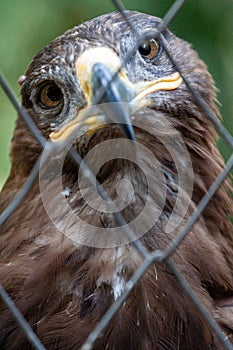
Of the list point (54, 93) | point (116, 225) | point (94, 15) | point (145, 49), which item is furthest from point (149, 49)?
point (94, 15)

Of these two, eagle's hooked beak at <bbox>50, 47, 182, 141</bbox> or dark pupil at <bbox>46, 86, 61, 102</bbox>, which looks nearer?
eagle's hooked beak at <bbox>50, 47, 182, 141</bbox>

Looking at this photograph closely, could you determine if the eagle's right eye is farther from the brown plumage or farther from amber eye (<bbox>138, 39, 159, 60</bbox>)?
amber eye (<bbox>138, 39, 159, 60</bbox>)

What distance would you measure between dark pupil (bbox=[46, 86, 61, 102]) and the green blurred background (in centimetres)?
131

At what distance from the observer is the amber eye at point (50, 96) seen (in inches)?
105

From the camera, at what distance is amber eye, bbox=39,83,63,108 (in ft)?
8.73

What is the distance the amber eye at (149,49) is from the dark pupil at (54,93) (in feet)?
0.81

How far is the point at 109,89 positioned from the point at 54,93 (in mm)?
571

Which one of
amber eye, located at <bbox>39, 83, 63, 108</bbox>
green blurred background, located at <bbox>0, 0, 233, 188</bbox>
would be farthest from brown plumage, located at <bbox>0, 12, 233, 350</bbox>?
green blurred background, located at <bbox>0, 0, 233, 188</bbox>

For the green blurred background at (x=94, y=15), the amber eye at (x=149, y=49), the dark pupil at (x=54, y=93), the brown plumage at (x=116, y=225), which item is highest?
the green blurred background at (x=94, y=15)

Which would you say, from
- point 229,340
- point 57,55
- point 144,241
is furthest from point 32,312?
point 57,55

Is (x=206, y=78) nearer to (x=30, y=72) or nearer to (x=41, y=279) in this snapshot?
(x=30, y=72)

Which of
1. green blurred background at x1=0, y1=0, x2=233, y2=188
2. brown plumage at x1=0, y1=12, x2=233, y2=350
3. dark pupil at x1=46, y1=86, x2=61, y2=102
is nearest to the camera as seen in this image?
brown plumage at x1=0, y1=12, x2=233, y2=350

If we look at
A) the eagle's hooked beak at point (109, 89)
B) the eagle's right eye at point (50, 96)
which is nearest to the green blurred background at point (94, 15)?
the eagle's right eye at point (50, 96)

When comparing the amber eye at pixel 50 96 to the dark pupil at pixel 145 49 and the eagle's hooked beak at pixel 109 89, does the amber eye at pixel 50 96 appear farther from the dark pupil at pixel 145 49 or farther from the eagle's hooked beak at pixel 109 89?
the dark pupil at pixel 145 49
